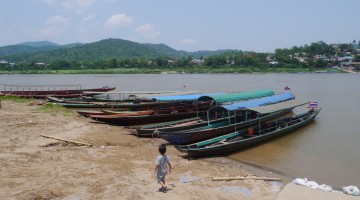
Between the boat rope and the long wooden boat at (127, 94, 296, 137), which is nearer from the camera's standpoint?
the boat rope

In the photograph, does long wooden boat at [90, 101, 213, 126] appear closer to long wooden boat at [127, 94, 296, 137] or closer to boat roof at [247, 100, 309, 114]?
long wooden boat at [127, 94, 296, 137]

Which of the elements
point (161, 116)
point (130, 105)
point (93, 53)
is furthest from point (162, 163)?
point (93, 53)

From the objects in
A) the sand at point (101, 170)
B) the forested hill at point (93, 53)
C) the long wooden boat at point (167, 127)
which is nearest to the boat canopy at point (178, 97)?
the long wooden boat at point (167, 127)

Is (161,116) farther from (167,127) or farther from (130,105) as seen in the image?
(130,105)

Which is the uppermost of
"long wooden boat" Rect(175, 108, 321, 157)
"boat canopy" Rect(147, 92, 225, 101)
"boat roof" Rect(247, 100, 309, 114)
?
"boat canopy" Rect(147, 92, 225, 101)

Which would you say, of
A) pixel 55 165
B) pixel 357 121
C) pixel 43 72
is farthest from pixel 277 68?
pixel 55 165

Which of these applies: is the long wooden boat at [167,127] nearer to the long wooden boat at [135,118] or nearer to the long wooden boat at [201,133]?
the long wooden boat at [201,133]

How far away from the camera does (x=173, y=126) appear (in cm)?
1648

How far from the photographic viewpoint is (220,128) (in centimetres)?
1517

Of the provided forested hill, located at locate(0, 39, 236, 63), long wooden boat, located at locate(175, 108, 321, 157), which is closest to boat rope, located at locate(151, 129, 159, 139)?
long wooden boat, located at locate(175, 108, 321, 157)

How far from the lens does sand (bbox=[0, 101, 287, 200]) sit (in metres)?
8.05

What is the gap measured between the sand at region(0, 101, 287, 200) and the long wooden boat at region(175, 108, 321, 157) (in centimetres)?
38

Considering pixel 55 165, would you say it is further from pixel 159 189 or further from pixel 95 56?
pixel 95 56

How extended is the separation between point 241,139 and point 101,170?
6.92 meters
